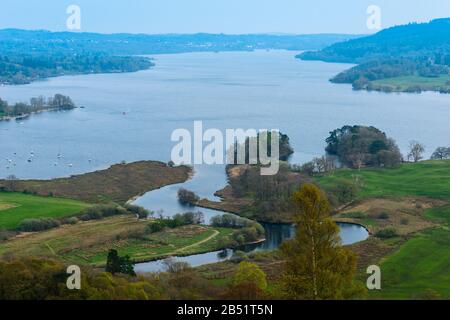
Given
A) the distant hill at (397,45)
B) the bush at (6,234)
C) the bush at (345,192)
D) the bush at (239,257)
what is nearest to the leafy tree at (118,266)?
the bush at (239,257)

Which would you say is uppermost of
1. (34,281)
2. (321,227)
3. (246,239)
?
(321,227)

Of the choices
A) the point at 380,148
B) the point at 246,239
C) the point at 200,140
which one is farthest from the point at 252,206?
the point at 200,140

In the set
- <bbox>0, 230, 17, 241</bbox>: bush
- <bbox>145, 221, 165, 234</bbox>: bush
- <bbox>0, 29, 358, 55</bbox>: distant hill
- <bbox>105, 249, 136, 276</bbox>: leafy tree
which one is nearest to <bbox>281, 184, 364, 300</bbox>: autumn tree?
<bbox>105, 249, 136, 276</bbox>: leafy tree

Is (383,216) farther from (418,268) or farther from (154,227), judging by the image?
(154,227)

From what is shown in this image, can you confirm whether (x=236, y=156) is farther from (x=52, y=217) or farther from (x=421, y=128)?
(x=421, y=128)

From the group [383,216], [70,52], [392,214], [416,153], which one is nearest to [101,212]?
[383,216]
